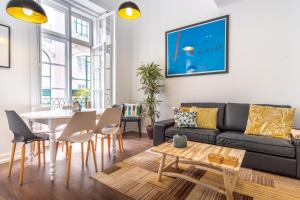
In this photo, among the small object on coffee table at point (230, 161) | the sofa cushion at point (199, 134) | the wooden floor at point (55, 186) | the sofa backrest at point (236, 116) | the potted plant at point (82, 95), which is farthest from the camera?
the potted plant at point (82, 95)

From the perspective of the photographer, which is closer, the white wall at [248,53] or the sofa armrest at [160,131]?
the white wall at [248,53]

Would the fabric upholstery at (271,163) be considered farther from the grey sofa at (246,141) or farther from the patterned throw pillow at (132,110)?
the patterned throw pillow at (132,110)

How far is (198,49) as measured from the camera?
353 centimetres

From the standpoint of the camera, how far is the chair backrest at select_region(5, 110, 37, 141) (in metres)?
1.87

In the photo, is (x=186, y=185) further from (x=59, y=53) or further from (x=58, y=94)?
(x=59, y=53)

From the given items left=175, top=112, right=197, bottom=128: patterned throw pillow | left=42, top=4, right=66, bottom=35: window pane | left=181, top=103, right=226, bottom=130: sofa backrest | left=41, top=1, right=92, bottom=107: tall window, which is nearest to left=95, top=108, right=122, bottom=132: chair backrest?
left=175, top=112, right=197, bottom=128: patterned throw pillow

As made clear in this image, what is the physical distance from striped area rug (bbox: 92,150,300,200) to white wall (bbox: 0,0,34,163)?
165 centimetres

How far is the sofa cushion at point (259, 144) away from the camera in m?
2.07

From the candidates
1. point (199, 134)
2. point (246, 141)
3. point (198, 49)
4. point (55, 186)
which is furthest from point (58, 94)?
point (246, 141)

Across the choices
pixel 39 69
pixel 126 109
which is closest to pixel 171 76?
pixel 126 109

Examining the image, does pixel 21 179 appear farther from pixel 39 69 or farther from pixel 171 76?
pixel 171 76

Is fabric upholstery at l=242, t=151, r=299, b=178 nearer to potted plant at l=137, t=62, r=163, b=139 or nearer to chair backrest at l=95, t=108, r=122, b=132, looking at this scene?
chair backrest at l=95, t=108, r=122, b=132

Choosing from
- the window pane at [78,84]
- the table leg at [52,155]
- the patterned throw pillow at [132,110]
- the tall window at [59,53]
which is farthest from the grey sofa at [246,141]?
the window pane at [78,84]

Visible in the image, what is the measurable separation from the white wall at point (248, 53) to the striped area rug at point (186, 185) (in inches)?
53.4
